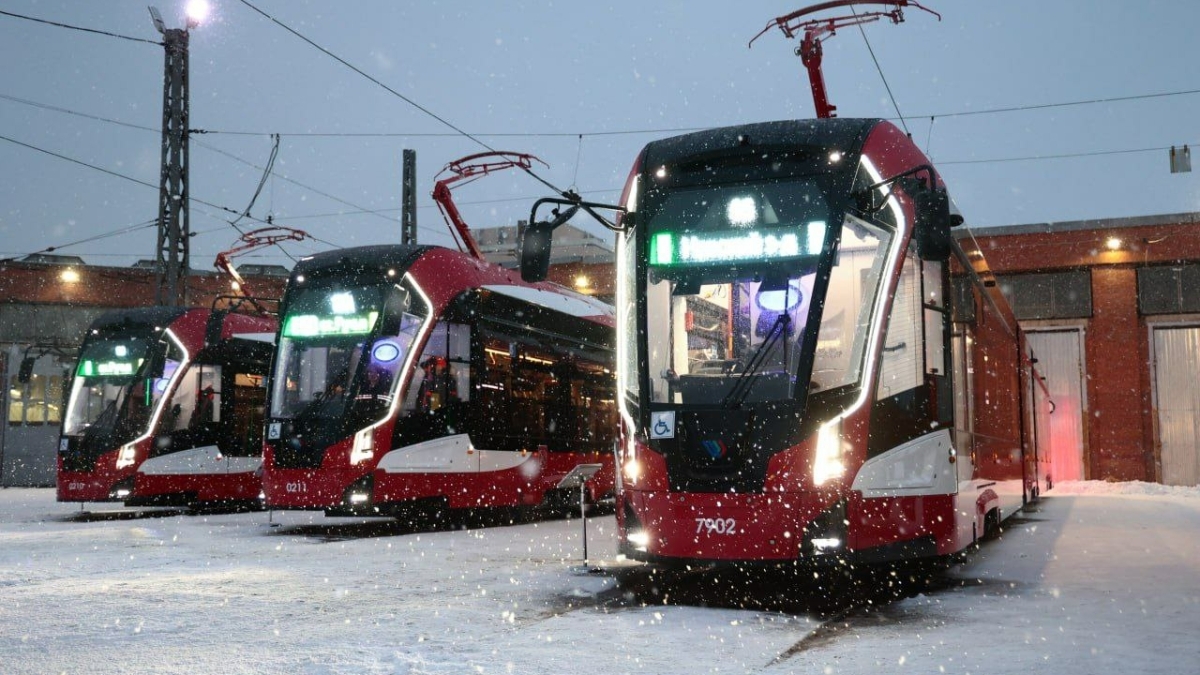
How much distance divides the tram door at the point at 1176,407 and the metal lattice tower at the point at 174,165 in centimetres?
2743

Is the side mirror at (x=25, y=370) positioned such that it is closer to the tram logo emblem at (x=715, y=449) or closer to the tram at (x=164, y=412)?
the tram at (x=164, y=412)

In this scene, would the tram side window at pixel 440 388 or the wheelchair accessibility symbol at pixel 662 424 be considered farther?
the tram side window at pixel 440 388

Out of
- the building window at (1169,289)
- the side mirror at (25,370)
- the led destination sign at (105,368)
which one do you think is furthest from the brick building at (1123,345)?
the side mirror at (25,370)

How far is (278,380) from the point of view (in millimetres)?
15461

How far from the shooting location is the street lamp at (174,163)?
2316 centimetres

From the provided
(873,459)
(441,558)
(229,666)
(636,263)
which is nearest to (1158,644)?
(873,459)

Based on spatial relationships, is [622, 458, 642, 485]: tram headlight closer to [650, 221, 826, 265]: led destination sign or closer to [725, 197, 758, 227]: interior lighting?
[650, 221, 826, 265]: led destination sign

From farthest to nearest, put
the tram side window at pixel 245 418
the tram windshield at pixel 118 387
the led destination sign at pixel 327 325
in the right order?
the tram side window at pixel 245 418 → the tram windshield at pixel 118 387 → the led destination sign at pixel 327 325

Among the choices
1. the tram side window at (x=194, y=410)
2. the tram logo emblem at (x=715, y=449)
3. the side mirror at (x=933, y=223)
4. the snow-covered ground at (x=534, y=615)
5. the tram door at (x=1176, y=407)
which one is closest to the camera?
the snow-covered ground at (x=534, y=615)

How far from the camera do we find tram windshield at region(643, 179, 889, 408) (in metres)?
8.33

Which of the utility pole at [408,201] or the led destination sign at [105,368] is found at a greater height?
the utility pole at [408,201]

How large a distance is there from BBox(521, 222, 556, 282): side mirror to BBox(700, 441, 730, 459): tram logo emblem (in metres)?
1.86

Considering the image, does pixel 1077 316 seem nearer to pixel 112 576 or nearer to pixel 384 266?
pixel 384 266

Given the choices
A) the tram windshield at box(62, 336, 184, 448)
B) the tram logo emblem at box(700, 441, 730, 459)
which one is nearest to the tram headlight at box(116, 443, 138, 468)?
the tram windshield at box(62, 336, 184, 448)
